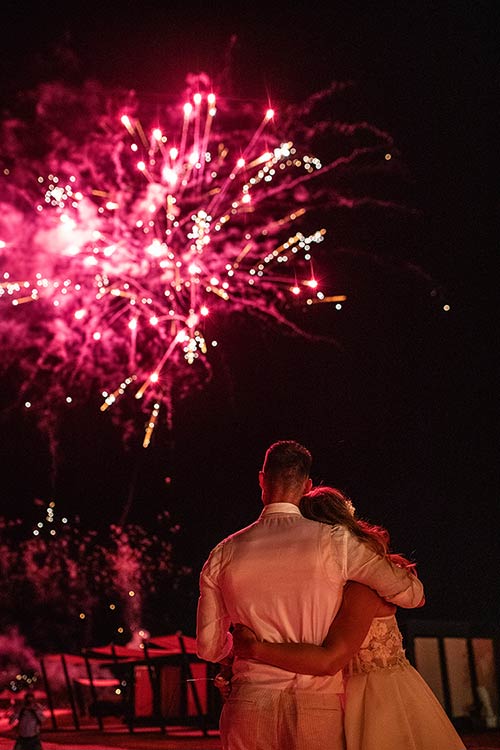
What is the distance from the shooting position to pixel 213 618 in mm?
3387

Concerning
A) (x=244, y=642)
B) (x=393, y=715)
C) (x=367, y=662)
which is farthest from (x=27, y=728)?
(x=244, y=642)

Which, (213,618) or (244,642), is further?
(213,618)

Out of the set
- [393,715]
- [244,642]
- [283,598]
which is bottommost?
[393,715]

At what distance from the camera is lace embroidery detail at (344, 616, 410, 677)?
351 cm

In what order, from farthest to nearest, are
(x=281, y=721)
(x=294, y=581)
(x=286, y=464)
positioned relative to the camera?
(x=286, y=464) < (x=294, y=581) < (x=281, y=721)

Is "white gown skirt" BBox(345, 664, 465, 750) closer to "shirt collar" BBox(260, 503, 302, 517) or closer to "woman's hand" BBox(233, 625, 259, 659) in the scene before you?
"woman's hand" BBox(233, 625, 259, 659)

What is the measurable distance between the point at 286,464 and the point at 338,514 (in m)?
0.26

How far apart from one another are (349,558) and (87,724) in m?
22.6

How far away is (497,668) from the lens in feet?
50.1

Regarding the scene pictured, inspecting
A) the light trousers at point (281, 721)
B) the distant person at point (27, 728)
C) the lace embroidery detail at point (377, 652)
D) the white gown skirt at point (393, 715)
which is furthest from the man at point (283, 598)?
the distant person at point (27, 728)

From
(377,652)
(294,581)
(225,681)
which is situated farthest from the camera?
(377,652)

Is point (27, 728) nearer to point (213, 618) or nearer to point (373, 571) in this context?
point (213, 618)

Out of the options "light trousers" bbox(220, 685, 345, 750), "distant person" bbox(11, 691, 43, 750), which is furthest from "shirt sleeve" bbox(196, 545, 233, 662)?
"distant person" bbox(11, 691, 43, 750)

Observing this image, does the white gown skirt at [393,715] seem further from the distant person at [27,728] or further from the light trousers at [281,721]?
the distant person at [27,728]
